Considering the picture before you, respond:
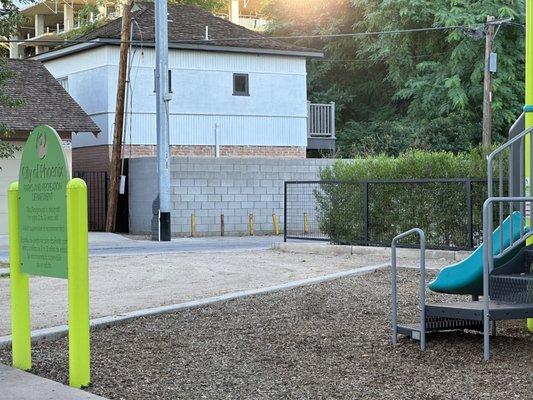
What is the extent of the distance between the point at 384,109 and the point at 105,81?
19.5 metres

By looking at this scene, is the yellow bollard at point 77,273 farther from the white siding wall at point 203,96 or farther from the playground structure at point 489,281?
the white siding wall at point 203,96

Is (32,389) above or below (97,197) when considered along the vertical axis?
below

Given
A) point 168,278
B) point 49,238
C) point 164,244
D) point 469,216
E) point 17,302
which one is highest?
point 49,238

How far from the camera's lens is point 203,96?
36.0 metres

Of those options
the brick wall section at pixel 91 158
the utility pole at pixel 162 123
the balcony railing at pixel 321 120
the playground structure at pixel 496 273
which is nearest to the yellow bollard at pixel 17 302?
the playground structure at pixel 496 273

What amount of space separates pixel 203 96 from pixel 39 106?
683 centimetres

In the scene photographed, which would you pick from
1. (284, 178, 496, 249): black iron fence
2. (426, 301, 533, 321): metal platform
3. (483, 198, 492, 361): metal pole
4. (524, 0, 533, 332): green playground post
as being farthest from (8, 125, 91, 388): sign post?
(284, 178, 496, 249): black iron fence

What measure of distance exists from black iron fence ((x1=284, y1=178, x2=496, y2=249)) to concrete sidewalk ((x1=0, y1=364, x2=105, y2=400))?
11.0 m

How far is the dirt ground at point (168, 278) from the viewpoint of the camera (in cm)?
1222

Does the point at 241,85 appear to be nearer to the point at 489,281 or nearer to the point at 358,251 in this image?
the point at 358,251

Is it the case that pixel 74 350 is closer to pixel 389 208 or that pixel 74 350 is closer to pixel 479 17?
pixel 389 208

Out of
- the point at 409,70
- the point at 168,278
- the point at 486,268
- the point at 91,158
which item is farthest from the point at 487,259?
the point at 409,70

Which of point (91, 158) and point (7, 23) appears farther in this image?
point (91, 158)

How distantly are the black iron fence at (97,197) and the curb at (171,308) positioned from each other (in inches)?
746
